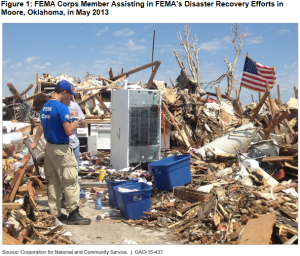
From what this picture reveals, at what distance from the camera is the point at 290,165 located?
293 inches

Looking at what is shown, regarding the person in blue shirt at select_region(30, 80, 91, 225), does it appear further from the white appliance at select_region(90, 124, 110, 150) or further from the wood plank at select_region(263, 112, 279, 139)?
the white appliance at select_region(90, 124, 110, 150)

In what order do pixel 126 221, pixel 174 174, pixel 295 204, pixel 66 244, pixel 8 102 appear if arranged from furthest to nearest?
1. pixel 8 102
2. pixel 174 174
3. pixel 295 204
4. pixel 126 221
5. pixel 66 244

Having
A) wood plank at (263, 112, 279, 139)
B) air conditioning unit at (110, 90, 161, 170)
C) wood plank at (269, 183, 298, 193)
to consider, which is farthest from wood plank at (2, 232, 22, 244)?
wood plank at (263, 112, 279, 139)

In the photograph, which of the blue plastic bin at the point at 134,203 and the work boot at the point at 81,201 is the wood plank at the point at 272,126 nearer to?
the blue plastic bin at the point at 134,203

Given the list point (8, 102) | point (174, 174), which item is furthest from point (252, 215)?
point (8, 102)

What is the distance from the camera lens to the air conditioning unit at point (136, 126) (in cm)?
801

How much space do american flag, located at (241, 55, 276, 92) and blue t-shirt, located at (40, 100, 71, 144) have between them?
31.3 ft

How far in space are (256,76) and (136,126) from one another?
22.8 feet

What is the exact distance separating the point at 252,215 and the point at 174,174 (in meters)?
1.91

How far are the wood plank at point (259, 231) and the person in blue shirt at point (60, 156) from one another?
241cm

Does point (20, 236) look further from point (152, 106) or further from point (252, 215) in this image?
point (152, 106)

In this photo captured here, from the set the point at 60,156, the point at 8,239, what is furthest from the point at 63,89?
the point at 8,239

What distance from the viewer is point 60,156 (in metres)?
4.73

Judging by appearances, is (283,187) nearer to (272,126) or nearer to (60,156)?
(272,126)
